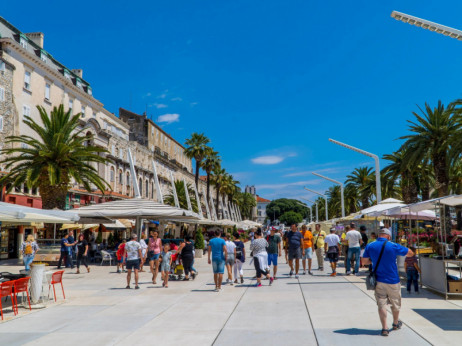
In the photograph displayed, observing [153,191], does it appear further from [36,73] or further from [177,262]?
[177,262]

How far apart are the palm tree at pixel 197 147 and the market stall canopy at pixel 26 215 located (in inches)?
1655

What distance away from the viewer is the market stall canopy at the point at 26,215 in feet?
35.1

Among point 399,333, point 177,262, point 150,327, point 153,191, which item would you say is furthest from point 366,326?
point 153,191

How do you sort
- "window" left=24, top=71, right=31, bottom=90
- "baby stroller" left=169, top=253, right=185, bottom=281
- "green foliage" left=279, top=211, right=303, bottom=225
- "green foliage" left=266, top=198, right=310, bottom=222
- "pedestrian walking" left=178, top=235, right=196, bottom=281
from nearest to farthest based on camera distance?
"pedestrian walking" left=178, top=235, right=196, bottom=281 < "baby stroller" left=169, top=253, right=185, bottom=281 < "window" left=24, top=71, right=31, bottom=90 < "green foliage" left=279, top=211, right=303, bottom=225 < "green foliage" left=266, top=198, right=310, bottom=222

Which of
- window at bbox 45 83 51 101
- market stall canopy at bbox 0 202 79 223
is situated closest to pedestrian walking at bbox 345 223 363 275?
market stall canopy at bbox 0 202 79 223

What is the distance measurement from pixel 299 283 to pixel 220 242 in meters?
3.10

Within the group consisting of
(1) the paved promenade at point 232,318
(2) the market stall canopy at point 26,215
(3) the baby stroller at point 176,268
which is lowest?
(1) the paved promenade at point 232,318

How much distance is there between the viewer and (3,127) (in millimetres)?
32781

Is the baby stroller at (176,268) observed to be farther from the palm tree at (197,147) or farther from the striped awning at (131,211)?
the palm tree at (197,147)

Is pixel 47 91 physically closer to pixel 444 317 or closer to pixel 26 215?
pixel 26 215

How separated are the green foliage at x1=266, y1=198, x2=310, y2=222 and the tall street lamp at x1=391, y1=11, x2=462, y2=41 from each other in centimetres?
15652

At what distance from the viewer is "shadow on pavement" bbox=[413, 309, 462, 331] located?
762 centimetres

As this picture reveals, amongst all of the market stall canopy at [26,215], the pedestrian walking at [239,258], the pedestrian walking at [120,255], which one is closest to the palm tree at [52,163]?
the pedestrian walking at [120,255]

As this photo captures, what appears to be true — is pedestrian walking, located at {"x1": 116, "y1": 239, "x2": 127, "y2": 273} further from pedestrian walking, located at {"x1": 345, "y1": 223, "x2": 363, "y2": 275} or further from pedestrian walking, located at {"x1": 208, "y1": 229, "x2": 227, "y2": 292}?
pedestrian walking, located at {"x1": 345, "y1": 223, "x2": 363, "y2": 275}
